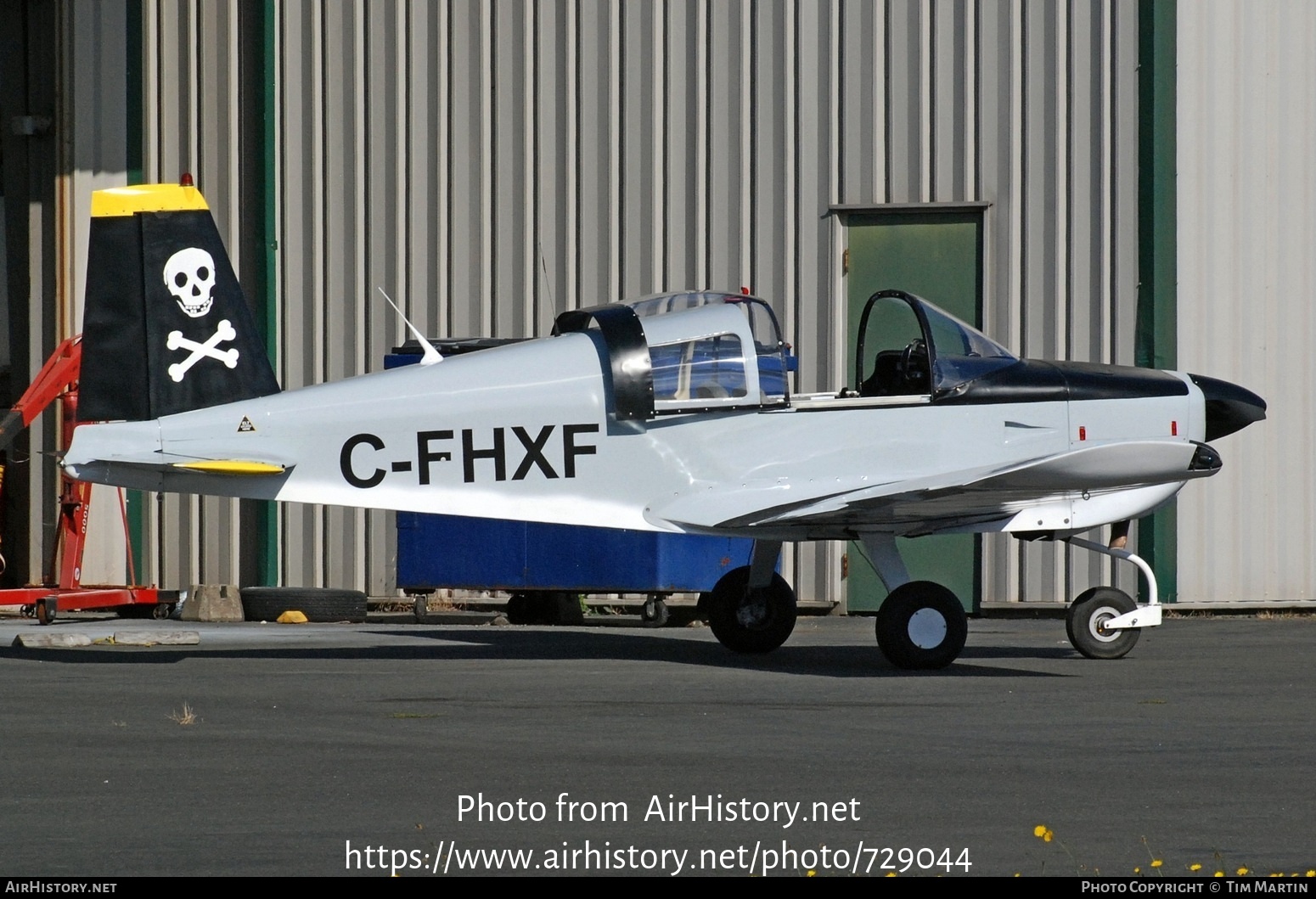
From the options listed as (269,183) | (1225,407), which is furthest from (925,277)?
(269,183)

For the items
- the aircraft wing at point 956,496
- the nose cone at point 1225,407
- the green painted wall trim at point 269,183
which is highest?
the green painted wall trim at point 269,183

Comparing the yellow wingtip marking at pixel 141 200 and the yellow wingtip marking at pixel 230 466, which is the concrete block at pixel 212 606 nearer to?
the yellow wingtip marking at pixel 141 200

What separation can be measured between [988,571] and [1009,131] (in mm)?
4456

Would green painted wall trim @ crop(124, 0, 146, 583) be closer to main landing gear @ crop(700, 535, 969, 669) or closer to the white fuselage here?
the white fuselage

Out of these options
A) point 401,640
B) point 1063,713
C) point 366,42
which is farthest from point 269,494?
point 366,42

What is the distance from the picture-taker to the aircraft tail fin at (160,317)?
33.4 ft

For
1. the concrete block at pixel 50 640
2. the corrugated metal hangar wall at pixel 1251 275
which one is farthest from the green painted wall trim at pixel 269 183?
the corrugated metal hangar wall at pixel 1251 275

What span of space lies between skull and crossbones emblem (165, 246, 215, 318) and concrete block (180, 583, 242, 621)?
691cm

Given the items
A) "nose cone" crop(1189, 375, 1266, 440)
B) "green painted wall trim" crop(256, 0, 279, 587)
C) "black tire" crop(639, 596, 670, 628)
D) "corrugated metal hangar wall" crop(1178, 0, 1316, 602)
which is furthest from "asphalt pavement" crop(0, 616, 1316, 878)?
"green painted wall trim" crop(256, 0, 279, 587)

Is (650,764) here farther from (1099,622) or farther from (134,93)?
(134,93)

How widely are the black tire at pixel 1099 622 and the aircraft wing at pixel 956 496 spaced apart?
0.57m

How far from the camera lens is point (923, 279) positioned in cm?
1748
